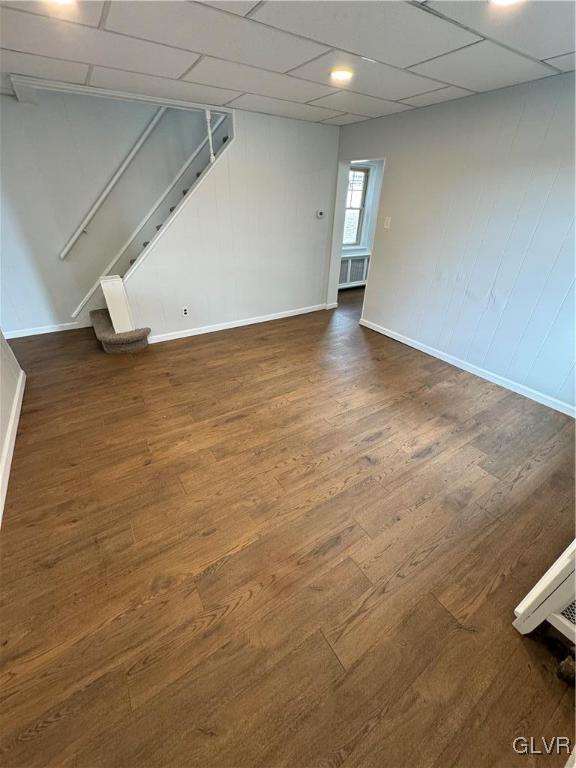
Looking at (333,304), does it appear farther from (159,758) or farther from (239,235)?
(159,758)

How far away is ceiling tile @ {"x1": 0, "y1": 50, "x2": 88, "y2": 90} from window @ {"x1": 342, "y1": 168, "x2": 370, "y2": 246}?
13.0 ft

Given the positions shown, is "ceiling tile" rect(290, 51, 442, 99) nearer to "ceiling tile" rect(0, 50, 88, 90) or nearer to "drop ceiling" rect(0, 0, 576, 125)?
"drop ceiling" rect(0, 0, 576, 125)

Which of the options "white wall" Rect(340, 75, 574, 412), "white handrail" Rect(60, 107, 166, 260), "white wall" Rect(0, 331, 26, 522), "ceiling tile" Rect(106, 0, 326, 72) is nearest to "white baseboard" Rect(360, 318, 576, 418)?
"white wall" Rect(340, 75, 574, 412)

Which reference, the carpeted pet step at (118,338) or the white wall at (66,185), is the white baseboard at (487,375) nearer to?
the carpeted pet step at (118,338)

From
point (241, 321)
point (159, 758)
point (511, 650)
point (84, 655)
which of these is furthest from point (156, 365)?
point (511, 650)

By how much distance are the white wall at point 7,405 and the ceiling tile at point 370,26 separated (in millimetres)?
2747

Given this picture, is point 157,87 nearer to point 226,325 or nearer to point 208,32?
point 208,32

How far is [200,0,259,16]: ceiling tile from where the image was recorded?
1.33 meters

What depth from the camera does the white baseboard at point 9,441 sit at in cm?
180

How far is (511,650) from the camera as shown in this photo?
124cm

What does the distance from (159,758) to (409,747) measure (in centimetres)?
82

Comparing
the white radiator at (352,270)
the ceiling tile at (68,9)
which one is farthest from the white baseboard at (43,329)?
the white radiator at (352,270)

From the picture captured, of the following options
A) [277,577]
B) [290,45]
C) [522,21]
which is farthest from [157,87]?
[277,577]

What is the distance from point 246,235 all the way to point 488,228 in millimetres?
2554
